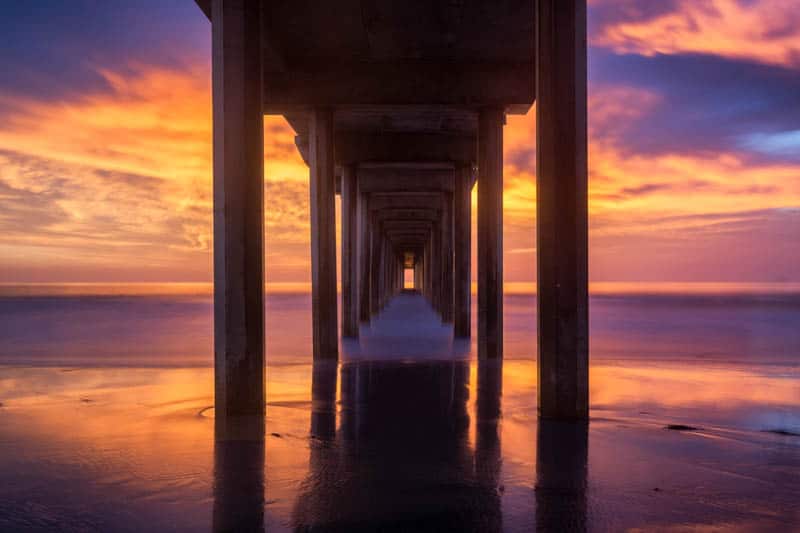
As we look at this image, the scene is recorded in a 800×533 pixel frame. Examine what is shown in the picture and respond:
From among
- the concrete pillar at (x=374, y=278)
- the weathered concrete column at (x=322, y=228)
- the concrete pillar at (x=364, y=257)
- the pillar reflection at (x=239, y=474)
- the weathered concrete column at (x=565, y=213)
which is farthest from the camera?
the concrete pillar at (x=374, y=278)

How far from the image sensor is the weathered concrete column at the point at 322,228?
44.4 ft

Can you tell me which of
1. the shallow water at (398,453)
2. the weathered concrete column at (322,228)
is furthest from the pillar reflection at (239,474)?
the weathered concrete column at (322,228)

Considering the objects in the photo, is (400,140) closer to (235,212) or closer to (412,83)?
(412,83)

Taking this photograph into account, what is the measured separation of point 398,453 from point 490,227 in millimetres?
8866

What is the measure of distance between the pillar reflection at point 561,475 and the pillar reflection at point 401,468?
37cm

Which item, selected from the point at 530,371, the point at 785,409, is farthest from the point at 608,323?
the point at 785,409

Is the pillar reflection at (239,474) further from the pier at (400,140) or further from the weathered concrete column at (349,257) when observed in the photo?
the weathered concrete column at (349,257)

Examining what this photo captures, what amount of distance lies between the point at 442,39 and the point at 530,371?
7.07 m

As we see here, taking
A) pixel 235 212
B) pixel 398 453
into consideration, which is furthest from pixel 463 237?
pixel 398 453

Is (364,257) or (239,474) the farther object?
(364,257)

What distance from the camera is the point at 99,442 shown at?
578cm

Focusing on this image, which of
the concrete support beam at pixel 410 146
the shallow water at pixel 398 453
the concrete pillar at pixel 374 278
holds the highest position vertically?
the concrete support beam at pixel 410 146

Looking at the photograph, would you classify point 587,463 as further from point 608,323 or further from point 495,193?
point 608,323

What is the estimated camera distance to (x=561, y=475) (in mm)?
4766
